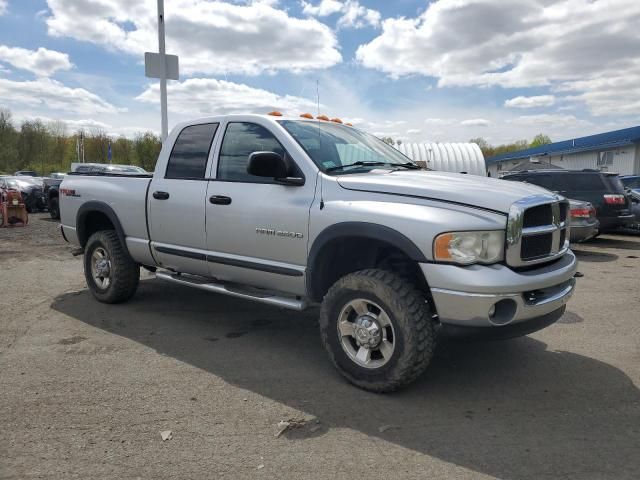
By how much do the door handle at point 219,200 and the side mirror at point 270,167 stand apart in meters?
0.61

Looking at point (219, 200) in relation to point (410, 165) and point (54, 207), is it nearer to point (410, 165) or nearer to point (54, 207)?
point (410, 165)

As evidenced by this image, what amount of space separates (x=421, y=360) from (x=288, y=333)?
1899mm

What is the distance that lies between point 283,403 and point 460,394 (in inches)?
49.0

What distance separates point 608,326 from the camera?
17.3 feet

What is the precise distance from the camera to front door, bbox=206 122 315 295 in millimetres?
4023

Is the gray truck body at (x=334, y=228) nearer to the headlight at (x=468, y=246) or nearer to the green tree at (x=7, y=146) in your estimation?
→ the headlight at (x=468, y=246)

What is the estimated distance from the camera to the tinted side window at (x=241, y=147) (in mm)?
4414

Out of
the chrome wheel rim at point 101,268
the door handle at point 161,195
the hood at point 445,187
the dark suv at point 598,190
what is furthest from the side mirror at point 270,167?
the dark suv at point 598,190

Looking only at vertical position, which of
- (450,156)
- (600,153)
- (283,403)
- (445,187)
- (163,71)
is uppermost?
(163,71)

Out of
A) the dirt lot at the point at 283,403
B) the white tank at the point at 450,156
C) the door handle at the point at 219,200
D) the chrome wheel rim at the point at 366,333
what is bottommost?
the dirt lot at the point at 283,403

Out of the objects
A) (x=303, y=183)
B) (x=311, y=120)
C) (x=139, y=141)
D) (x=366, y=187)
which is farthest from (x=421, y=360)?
(x=139, y=141)

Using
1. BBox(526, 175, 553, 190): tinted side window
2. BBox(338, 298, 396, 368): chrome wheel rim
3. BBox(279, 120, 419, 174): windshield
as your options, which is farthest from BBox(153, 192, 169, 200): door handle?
BBox(526, 175, 553, 190): tinted side window

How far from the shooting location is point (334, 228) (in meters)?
3.71

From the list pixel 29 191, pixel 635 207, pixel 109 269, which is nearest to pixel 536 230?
pixel 109 269
